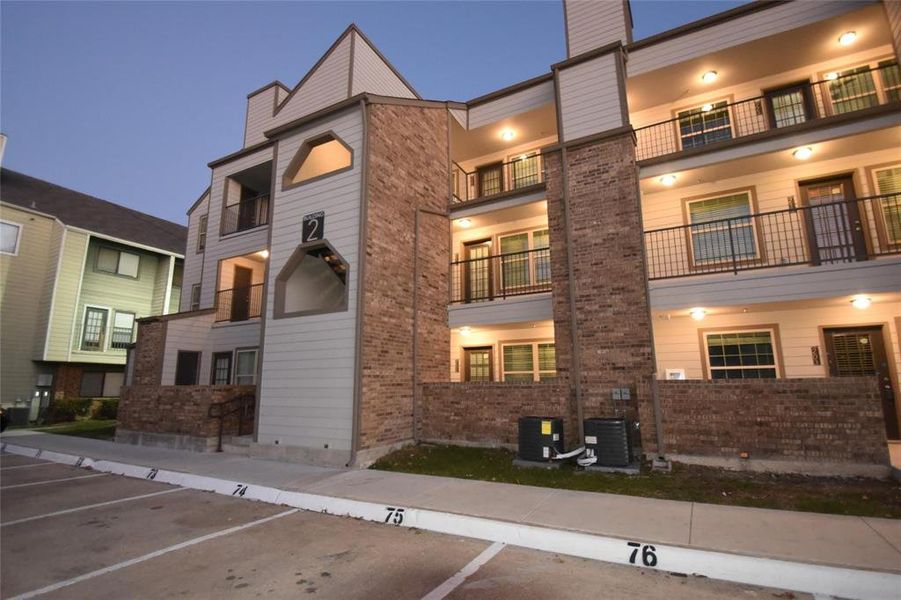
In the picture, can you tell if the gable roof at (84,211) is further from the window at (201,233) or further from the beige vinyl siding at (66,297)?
the window at (201,233)

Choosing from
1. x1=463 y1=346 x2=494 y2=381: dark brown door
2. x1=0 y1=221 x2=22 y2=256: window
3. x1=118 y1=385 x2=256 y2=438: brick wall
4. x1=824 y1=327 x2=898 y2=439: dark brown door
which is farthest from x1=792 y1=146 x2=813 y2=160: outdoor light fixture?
x1=0 y1=221 x2=22 y2=256: window

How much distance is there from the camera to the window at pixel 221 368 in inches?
579

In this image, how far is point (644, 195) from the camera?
11.4m

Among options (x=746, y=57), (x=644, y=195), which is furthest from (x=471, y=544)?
(x=746, y=57)

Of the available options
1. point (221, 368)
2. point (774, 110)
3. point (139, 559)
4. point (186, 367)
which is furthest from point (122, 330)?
point (774, 110)

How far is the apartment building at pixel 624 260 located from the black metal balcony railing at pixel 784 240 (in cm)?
5

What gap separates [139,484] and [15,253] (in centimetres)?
1845

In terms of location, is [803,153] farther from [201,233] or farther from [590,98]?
[201,233]

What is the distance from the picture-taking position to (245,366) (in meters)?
14.4

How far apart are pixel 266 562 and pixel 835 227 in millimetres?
12549

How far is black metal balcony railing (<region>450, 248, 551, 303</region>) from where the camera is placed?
1271 cm

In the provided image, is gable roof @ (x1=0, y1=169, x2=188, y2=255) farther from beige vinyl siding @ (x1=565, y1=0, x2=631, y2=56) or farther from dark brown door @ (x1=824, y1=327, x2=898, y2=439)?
dark brown door @ (x1=824, y1=327, x2=898, y2=439)

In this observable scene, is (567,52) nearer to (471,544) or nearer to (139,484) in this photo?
(471,544)

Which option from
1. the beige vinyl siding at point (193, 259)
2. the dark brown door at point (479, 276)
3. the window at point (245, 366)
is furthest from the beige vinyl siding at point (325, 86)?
the window at point (245, 366)
